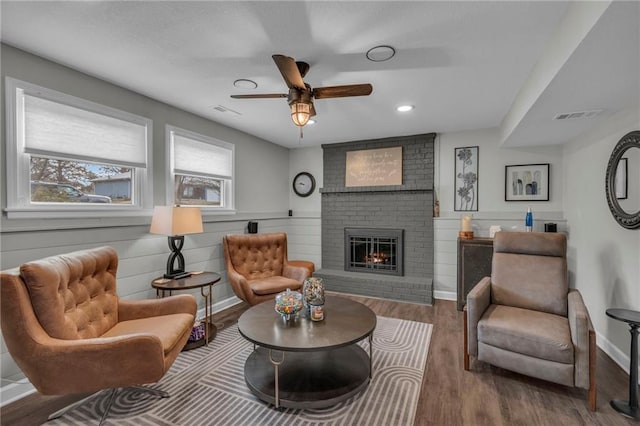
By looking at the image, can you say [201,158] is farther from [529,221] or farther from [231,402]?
[529,221]

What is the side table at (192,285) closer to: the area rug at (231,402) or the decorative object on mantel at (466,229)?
the area rug at (231,402)

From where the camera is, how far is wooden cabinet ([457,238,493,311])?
3.64m

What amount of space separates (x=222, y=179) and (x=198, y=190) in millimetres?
376

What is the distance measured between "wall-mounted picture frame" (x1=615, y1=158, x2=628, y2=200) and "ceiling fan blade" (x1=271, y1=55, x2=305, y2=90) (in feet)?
8.69

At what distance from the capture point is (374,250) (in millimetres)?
4754

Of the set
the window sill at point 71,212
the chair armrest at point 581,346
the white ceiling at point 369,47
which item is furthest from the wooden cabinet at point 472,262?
the window sill at point 71,212

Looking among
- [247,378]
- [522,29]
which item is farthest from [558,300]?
[247,378]

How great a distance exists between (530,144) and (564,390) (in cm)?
286

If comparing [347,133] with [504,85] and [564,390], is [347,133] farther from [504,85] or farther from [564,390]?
[564,390]

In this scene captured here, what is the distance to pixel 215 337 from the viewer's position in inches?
116

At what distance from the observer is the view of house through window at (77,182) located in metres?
2.23

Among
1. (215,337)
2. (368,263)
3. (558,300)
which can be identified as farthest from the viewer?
(368,263)

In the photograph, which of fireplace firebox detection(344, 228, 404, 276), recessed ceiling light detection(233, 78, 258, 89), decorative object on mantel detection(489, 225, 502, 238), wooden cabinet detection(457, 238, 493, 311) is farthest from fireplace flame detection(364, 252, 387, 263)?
recessed ceiling light detection(233, 78, 258, 89)

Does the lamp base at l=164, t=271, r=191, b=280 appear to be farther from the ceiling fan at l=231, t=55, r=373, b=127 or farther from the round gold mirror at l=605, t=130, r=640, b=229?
the round gold mirror at l=605, t=130, r=640, b=229
